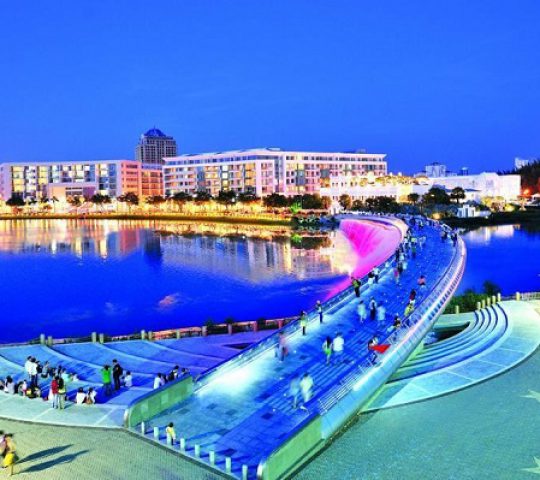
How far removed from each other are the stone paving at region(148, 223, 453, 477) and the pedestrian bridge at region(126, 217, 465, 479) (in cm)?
3

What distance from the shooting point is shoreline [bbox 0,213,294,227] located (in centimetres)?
13062

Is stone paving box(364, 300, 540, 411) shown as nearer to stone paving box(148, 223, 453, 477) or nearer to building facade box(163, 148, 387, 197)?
stone paving box(148, 223, 453, 477)

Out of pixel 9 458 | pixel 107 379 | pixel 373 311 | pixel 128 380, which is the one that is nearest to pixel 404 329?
pixel 373 311

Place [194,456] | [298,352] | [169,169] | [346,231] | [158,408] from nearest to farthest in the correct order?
[194,456]
[158,408]
[298,352]
[346,231]
[169,169]

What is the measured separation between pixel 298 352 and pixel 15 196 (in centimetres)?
20091

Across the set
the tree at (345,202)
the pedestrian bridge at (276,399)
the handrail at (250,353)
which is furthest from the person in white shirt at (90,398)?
the tree at (345,202)

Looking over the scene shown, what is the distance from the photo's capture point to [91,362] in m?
24.3

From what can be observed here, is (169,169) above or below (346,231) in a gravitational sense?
above

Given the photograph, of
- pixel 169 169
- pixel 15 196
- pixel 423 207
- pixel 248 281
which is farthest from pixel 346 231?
pixel 15 196

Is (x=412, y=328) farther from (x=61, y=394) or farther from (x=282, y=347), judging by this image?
(x=61, y=394)

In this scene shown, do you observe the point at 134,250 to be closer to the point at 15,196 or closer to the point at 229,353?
the point at 229,353

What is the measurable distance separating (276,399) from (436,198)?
120 meters

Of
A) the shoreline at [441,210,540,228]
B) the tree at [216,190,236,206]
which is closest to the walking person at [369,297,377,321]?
the shoreline at [441,210,540,228]

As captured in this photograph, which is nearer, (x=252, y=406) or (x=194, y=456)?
(x=194, y=456)
